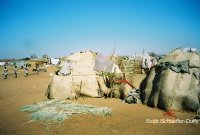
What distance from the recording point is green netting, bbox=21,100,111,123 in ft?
28.1

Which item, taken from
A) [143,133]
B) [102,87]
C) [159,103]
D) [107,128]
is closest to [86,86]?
[102,87]

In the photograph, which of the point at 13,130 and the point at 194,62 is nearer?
the point at 13,130

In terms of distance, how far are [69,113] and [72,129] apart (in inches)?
68.4

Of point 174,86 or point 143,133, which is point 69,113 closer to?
point 143,133

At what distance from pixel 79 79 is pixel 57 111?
3581 mm

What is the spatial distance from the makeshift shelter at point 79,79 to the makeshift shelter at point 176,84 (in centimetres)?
316

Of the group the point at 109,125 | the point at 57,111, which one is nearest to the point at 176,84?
the point at 109,125

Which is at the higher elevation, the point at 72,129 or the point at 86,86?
the point at 86,86

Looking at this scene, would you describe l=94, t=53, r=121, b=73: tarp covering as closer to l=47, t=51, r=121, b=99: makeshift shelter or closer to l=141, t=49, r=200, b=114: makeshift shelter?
l=47, t=51, r=121, b=99: makeshift shelter

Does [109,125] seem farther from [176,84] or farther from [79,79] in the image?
[79,79]

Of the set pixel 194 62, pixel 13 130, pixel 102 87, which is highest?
pixel 194 62

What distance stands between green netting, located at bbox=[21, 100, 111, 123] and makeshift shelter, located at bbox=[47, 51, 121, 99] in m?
1.70

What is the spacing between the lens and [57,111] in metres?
9.38

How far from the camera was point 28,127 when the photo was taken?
25.1ft
